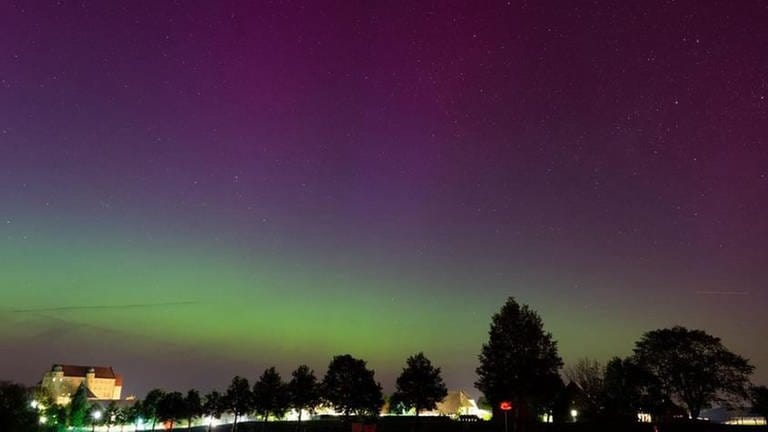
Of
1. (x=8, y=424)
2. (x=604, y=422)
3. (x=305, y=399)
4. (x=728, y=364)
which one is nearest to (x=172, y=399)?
(x=305, y=399)

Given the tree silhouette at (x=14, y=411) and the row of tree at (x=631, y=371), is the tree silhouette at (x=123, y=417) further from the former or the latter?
the row of tree at (x=631, y=371)

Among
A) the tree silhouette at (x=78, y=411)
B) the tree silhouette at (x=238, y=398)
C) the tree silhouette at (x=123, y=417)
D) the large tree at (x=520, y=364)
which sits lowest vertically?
the tree silhouette at (x=123, y=417)

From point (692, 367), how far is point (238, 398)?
72.3 m

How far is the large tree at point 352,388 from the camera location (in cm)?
7669

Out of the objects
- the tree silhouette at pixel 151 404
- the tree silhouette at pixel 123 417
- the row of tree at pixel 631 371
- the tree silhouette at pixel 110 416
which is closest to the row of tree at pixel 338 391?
the row of tree at pixel 631 371

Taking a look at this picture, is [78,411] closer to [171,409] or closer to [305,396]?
[171,409]

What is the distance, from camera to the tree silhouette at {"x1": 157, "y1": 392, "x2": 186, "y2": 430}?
117688mm

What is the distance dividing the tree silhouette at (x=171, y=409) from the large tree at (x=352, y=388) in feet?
178

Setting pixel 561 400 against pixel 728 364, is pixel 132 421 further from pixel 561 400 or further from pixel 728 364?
pixel 728 364

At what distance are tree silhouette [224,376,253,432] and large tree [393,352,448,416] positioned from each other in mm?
36025

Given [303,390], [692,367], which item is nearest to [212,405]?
[303,390]

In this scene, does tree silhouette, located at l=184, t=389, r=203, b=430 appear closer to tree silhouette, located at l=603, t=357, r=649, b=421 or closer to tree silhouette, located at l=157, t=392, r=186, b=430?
tree silhouette, located at l=157, t=392, r=186, b=430

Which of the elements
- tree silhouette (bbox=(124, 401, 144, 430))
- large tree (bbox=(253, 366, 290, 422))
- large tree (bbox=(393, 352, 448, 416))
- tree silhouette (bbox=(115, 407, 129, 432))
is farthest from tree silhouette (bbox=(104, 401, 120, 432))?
large tree (bbox=(393, 352, 448, 416))

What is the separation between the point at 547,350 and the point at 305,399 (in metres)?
39.9
